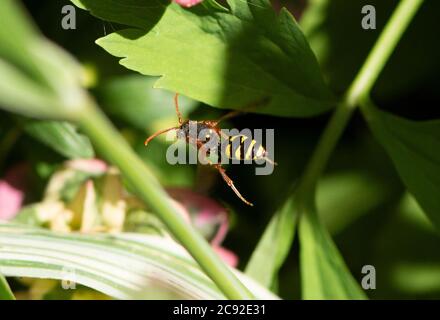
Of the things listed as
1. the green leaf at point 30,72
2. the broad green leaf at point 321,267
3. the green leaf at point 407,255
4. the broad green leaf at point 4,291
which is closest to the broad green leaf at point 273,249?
the broad green leaf at point 321,267

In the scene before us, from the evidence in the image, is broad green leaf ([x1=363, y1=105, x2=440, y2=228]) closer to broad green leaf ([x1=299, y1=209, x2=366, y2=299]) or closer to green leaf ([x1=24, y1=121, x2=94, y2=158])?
broad green leaf ([x1=299, y1=209, x2=366, y2=299])

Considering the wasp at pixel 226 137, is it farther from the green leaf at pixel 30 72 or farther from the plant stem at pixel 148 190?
the green leaf at pixel 30 72

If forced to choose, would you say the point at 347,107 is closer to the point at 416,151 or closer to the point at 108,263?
the point at 416,151

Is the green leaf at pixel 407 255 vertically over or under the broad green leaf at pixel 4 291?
over

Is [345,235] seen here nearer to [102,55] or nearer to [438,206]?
[438,206]

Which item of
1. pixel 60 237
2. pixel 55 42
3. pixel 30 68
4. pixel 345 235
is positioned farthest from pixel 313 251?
pixel 30 68

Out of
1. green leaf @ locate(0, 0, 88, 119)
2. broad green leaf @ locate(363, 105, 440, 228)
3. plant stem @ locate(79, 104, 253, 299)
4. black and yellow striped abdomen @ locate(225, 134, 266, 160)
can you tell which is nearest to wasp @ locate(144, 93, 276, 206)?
black and yellow striped abdomen @ locate(225, 134, 266, 160)

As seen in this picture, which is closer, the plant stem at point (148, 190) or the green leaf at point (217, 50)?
the plant stem at point (148, 190)
